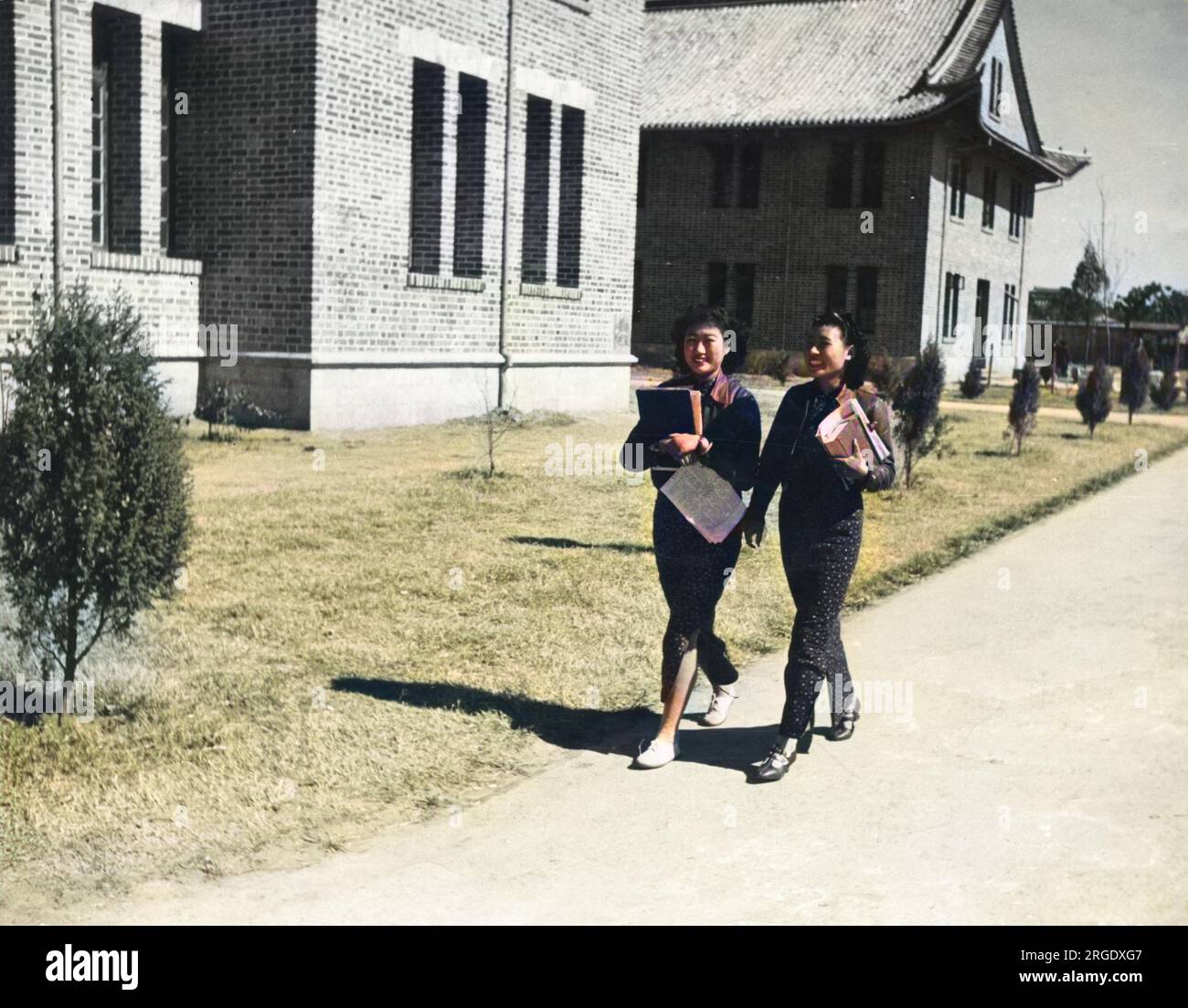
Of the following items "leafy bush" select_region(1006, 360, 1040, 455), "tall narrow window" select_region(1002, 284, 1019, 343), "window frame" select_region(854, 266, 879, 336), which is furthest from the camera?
"tall narrow window" select_region(1002, 284, 1019, 343)

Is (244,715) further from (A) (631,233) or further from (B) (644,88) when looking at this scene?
(B) (644,88)

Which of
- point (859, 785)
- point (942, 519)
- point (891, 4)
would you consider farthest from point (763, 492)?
point (891, 4)

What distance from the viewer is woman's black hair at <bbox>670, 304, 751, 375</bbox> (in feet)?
18.1

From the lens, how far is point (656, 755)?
18.1 feet

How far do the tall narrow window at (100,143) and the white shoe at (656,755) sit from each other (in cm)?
1192

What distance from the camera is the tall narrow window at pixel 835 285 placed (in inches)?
1368

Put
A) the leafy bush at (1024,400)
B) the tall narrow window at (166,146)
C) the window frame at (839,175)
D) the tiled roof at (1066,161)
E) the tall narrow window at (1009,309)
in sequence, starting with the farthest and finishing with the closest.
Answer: the tall narrow window at (1009,309), the tiled roof at (1066,161), the window frame at (839,175), the leafy bush at (1024,400), the tall narrow window at (166,146)

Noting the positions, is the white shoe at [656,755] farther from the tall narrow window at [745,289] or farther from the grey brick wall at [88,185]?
the tall narrow window at [745,289]

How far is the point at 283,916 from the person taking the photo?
4.04 meters

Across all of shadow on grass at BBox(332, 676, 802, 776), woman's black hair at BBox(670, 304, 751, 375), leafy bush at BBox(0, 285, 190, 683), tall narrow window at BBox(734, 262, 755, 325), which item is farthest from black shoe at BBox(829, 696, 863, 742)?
tall narrow window at BBox(734, 262, 755, 325)

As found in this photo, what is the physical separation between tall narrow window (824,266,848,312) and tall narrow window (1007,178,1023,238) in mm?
8251

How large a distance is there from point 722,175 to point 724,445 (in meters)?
31.7

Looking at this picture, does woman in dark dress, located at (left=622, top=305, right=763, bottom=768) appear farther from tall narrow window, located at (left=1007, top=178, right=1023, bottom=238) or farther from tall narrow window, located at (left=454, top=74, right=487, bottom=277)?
tall narrow window, located at (left=1007, top=178, right=1023, bottom=238)

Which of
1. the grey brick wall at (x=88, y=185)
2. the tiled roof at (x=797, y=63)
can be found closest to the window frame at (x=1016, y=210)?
the tiled roof at (x=797, y=63)
